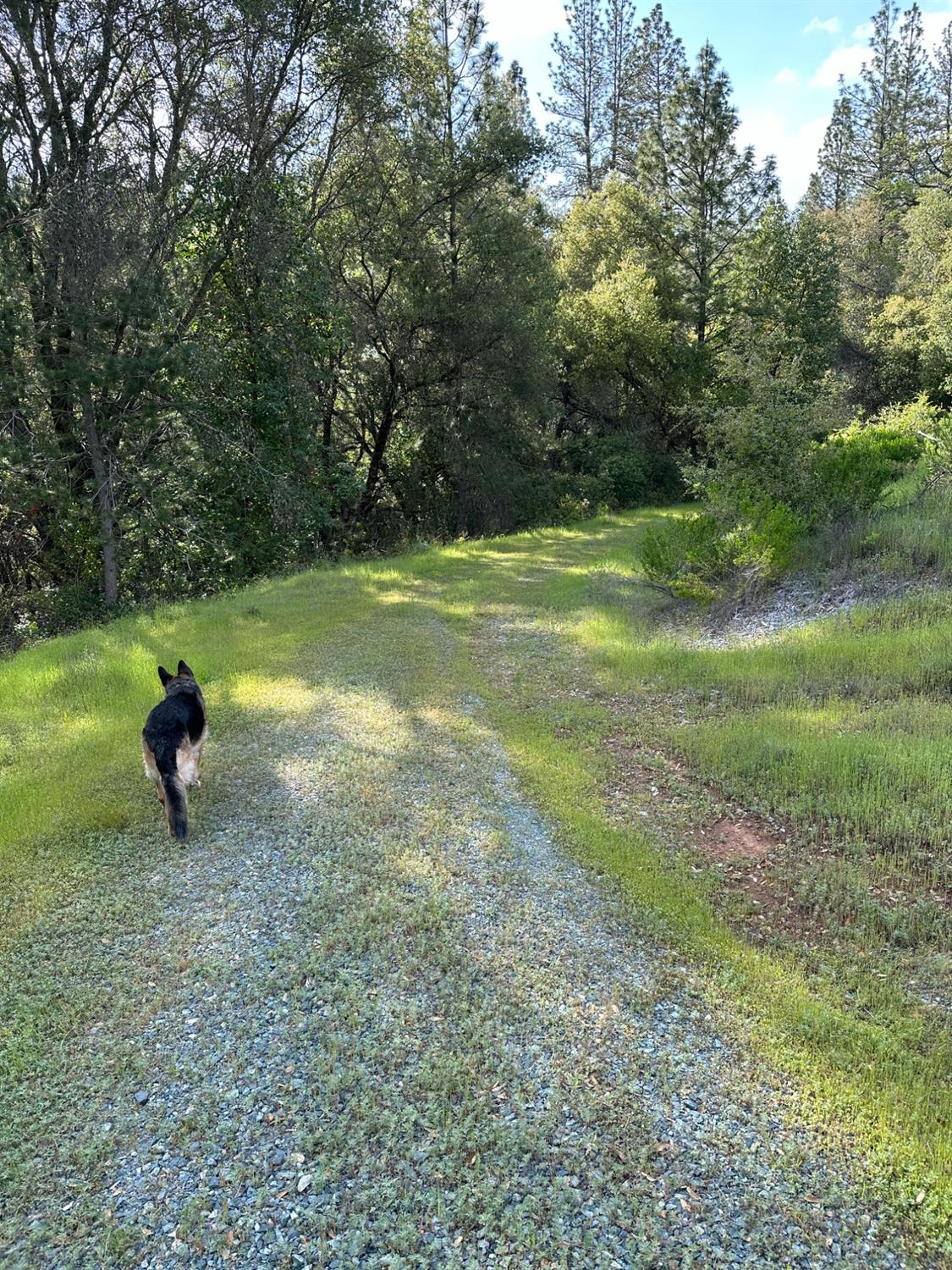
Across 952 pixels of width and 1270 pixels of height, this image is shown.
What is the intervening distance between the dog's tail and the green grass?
40 centimetres

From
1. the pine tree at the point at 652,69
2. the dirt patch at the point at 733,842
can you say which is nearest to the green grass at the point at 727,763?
the dirt patch at the point at 733,842

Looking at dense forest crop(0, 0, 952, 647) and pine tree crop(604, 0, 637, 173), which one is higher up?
pine tree crop(604, 0, 637, 173)

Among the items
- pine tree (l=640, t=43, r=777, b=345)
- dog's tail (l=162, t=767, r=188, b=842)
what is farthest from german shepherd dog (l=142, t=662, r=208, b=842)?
pine tree (l=640, t=43, r=777, b=345)

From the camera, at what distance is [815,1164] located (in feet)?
7.73

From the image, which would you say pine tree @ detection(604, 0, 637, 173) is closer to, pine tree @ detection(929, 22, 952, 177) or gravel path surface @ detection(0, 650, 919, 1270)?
pine tree @ detection(929, 22, 952, 177)

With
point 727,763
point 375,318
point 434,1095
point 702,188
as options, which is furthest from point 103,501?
point 702,188

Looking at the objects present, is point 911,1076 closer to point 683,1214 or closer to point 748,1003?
point 748,1003

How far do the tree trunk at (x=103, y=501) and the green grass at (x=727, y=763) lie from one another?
12.0ft

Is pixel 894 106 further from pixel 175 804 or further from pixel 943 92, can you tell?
pixel 175 804

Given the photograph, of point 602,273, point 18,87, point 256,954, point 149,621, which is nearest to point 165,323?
point 18,87

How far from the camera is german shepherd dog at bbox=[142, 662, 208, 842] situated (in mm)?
4473

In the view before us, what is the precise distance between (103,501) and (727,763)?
495 inches

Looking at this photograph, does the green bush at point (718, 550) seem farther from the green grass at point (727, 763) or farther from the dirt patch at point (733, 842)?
the dirt patch at point (733, 842)

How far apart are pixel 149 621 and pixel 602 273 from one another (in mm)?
23609
